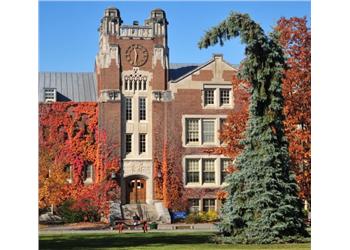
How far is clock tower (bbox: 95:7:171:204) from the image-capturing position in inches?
1154

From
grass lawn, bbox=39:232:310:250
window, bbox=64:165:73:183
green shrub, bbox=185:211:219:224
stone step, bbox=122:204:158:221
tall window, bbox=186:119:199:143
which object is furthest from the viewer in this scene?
tall window, bbox=186:119:199:143

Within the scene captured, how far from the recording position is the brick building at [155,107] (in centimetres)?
2927

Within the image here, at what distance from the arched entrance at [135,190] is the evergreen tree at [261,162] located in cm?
1388

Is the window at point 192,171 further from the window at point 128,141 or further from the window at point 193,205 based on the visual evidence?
→ the window at point 128,141

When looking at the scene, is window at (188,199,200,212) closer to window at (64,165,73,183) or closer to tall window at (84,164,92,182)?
tall window at (84,164,92,182)

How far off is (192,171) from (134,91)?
13.5 feet

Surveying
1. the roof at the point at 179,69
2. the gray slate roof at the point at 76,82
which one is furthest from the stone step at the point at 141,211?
the roof at the point at 179,69

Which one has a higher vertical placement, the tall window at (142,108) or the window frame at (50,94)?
the window frame at (50,94)

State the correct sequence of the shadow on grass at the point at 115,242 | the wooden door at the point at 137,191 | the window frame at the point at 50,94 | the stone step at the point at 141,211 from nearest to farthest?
the shadow on grass at the point at 115,242 → the stone step at the point at 141,211 → the wooden door at the point at 137,191 → the window frame at the point at 50,94

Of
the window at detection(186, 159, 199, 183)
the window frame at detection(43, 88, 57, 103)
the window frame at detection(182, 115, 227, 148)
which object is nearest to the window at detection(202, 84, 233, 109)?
the window frame at detection(182, 115, 227, 148)

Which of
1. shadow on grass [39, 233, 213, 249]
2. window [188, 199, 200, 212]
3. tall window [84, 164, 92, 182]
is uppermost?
tall window [84, 164, 92, 182]

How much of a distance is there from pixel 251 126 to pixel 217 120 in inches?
555

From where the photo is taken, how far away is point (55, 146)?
2850 cm

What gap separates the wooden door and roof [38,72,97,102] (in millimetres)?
4128
